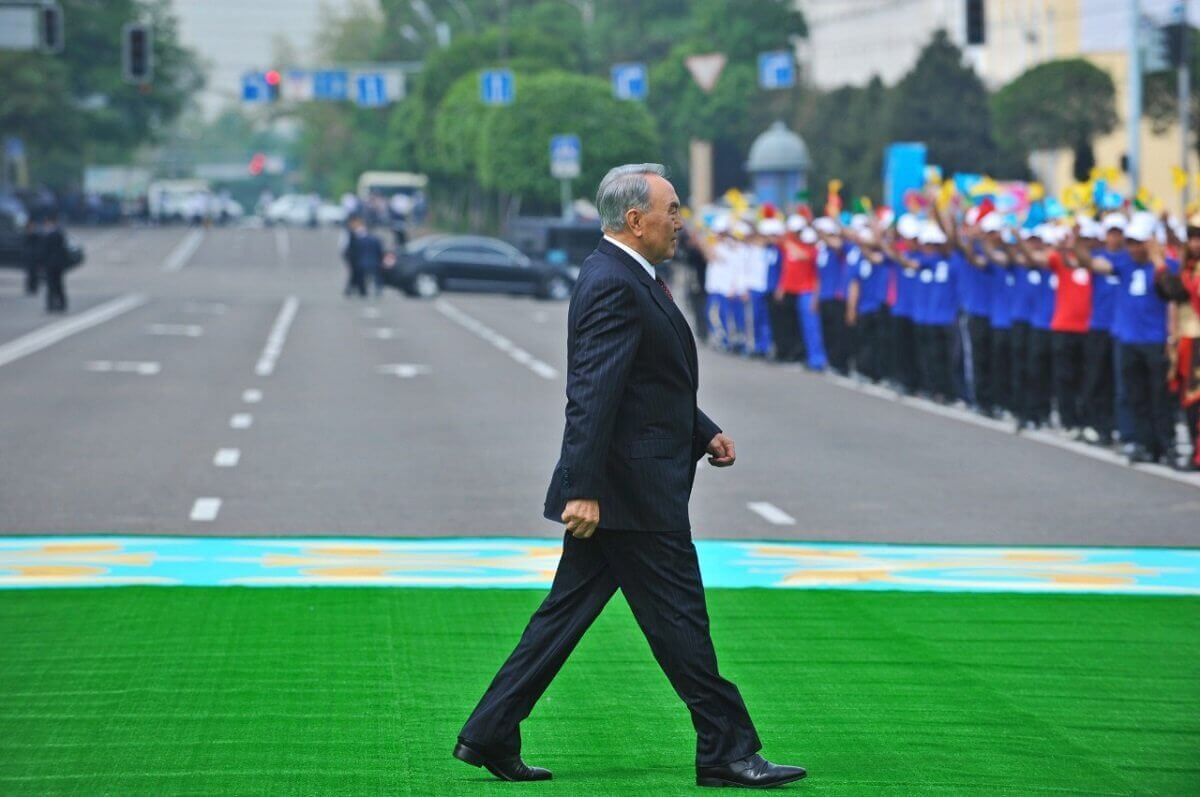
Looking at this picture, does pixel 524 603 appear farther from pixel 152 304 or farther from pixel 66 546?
pixel 152 304

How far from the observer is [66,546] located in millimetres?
12352

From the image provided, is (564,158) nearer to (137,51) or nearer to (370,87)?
(137,51)

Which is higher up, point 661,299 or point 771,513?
point 661,299

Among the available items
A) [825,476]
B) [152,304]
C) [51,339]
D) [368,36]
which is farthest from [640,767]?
[368,36]

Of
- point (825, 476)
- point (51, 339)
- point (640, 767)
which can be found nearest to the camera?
point (640, 767)

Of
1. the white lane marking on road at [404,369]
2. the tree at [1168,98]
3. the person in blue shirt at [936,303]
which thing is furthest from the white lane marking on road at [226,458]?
the tree at [1168,98]

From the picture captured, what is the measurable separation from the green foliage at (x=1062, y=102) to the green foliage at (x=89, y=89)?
51.6 metres

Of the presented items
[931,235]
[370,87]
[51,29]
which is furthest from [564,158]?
[931,235]

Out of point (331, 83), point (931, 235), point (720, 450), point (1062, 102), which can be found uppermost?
Answer: point (331, 83)

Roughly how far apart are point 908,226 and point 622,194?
55.5 feet

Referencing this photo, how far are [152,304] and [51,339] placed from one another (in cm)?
1229

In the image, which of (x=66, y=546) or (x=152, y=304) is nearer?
(x=66, y=546)

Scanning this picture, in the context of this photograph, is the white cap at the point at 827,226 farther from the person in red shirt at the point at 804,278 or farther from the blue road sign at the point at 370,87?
the blue road sign at the point at 370,87

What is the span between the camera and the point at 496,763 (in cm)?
691
